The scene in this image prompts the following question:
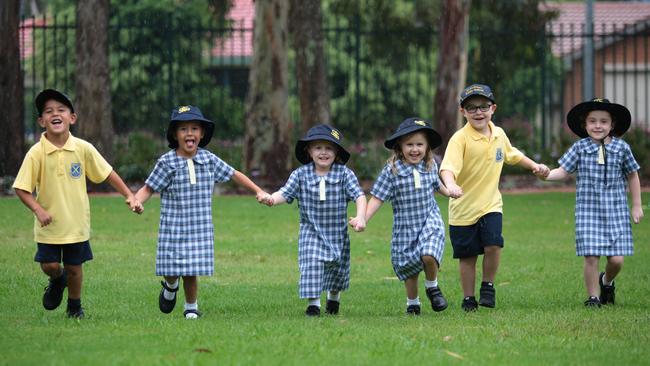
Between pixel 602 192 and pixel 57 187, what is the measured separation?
13.6 feet

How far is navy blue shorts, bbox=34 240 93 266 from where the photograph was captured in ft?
27.5

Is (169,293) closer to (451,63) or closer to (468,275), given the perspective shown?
(468,275)

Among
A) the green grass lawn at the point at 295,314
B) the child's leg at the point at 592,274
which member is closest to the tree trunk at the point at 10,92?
the green grass lawn at the point at 295,314

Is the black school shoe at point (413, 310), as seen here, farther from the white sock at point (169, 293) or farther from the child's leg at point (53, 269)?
the child's leg at point (53, 269)

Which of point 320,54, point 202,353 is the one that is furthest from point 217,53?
point 202,353

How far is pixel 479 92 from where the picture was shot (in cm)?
927

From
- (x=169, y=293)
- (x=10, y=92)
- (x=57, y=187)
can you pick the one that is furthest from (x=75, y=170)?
(x=10, y=92)

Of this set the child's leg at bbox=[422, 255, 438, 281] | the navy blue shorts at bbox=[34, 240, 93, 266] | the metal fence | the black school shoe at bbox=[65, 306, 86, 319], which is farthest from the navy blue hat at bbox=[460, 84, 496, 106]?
the metal fence

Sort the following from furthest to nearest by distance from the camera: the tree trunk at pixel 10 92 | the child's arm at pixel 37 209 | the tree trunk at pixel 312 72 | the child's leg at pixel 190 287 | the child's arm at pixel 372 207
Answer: the tree trunk at pixel 312 72
the tree trunk at pixel 10 92
the child's arm at pixel 372 207
the child's leg at pixel 190 287
the child's arm at pixel 37 209

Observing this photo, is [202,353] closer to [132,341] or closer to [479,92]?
[132,341]

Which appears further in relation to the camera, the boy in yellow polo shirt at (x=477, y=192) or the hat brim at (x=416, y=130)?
the boy in yellow polo shirt at (x=477, y=192)

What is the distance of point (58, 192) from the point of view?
27.5ft

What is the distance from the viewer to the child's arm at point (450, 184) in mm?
8820

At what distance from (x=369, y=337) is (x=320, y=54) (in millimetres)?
15997
